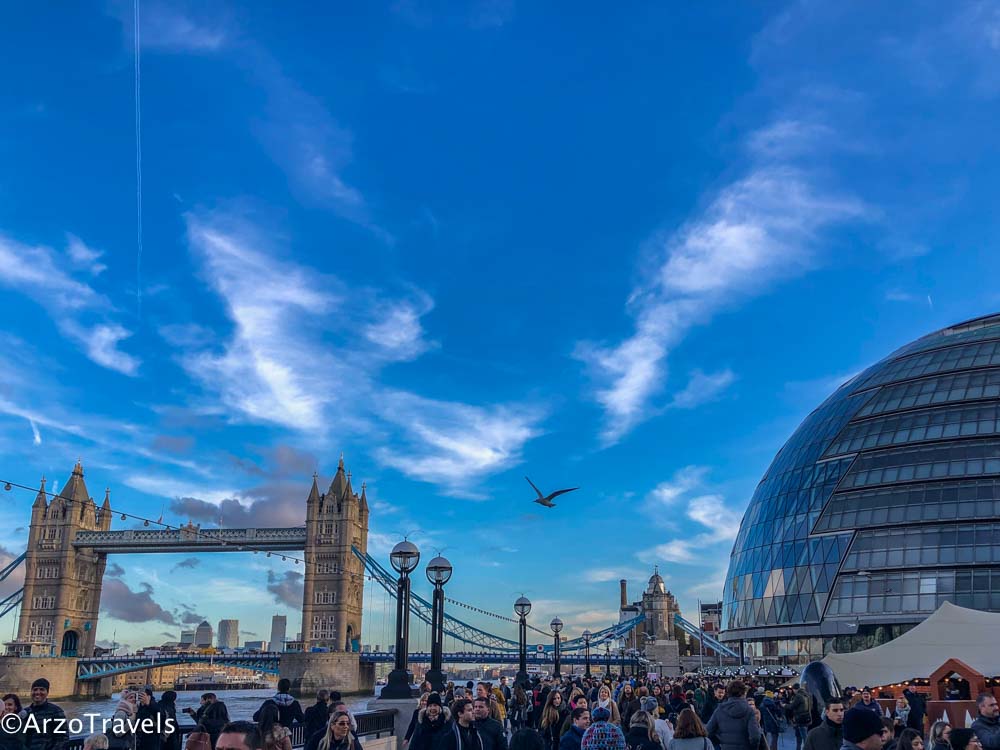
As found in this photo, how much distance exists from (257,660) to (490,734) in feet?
385

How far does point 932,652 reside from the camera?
2594cm

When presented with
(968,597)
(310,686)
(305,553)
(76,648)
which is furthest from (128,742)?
(76,648)

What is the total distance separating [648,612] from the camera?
15912 cm

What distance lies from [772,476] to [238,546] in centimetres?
8561

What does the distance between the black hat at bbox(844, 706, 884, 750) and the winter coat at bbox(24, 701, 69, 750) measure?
27.6 feet

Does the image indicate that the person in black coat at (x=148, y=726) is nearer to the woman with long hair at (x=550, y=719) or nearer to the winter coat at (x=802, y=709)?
the woman with long hair at (x=550, y=719)

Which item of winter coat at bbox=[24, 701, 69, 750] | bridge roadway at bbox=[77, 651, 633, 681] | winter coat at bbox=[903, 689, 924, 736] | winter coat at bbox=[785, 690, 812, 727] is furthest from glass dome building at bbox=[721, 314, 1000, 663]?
bridge roadway at bbox=[77, 651, 633, 681]

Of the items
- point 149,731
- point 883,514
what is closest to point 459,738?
point 149,731

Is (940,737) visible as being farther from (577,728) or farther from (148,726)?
(148,726)

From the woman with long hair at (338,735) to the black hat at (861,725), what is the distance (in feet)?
13.9

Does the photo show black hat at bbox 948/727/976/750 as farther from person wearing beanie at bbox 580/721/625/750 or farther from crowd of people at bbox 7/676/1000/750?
person wearing beanie at bbox 580/721/625/750

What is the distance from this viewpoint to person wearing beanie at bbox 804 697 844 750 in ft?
29.3

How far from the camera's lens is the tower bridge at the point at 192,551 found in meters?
118

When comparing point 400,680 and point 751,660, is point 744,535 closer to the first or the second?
point 751,660
